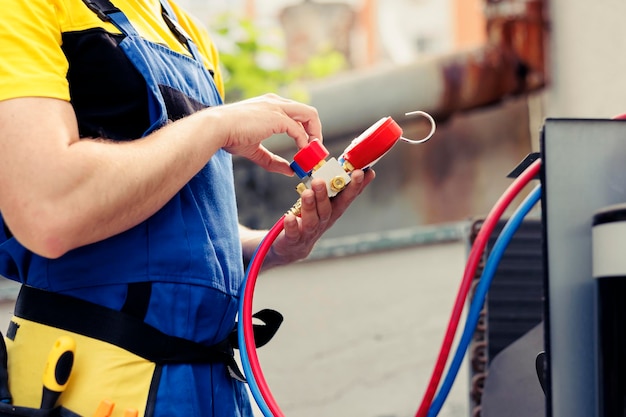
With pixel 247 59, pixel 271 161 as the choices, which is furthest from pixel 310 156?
pixel 247 59

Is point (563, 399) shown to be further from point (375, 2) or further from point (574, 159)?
point (375, 2)

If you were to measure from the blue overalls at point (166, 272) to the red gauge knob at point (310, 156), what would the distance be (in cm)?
15

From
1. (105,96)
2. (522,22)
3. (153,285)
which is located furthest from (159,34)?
(522,22)

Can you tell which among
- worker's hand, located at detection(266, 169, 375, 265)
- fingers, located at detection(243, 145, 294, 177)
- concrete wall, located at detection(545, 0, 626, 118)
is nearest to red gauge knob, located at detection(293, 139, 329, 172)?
worker's hand, located at detection(266, 169, 375, 265)

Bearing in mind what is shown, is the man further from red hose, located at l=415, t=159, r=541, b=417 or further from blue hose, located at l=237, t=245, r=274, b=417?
red hose, located at l=415, t=159, r=541, b=417

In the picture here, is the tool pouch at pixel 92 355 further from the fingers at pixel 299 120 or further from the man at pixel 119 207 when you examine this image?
the fingers at pixel 299 120

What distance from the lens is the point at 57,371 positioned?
1053 mm

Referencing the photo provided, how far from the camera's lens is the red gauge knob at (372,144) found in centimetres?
113

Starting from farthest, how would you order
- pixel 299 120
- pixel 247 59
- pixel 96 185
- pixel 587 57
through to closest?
pixel 247 59
pixel 587 57
pixel 299 120
pixel 96 185

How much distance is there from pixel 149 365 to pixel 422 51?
2407cm

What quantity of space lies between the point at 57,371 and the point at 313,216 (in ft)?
1.33

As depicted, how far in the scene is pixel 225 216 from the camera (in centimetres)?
124

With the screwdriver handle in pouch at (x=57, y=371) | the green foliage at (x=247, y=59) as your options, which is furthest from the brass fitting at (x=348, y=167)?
the green foliage at (x=247, y=59)

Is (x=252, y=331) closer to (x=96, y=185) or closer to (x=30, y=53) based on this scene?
(x=96, y=185)
